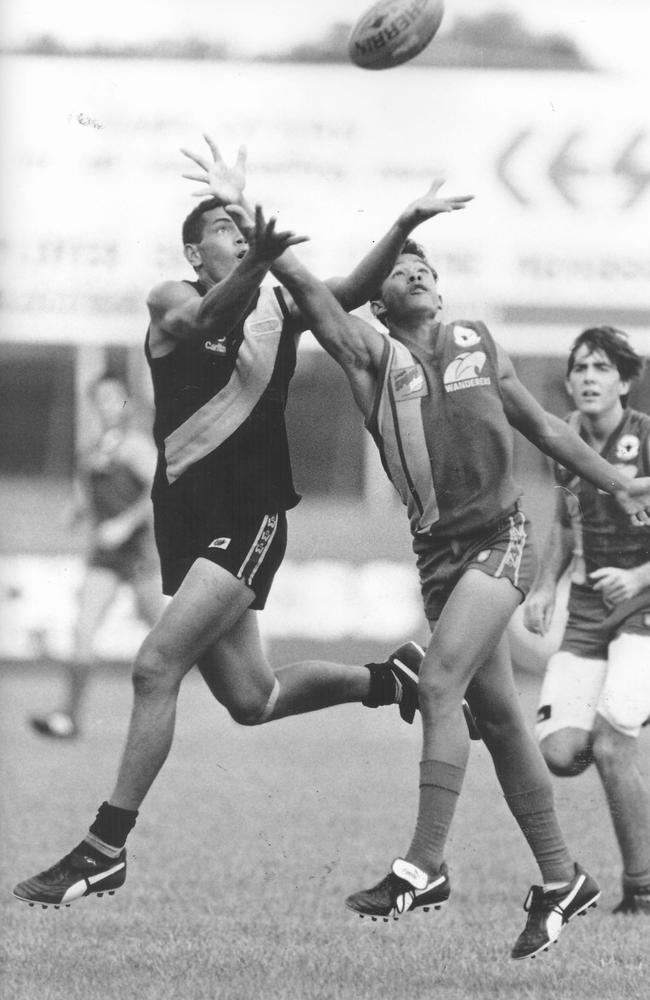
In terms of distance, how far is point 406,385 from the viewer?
→ 495cm

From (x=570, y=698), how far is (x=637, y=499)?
1.13 m

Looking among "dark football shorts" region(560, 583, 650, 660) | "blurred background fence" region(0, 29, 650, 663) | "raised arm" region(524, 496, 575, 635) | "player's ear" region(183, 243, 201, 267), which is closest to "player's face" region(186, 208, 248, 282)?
"player's ear" region(183, 243, 201, 267)

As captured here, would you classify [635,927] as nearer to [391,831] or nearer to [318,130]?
[391,831]

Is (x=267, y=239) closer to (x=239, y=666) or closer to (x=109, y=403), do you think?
(x=239, y=666)

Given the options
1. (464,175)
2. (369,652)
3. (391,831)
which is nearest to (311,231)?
(464,175)

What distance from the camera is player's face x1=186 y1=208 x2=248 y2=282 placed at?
5.36m

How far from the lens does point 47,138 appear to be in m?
12.5

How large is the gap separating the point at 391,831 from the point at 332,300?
349 cm

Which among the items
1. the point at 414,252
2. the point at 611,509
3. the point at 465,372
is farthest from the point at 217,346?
the point at 611,509

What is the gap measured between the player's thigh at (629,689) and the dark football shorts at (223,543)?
151 cm

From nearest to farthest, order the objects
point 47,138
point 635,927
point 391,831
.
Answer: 1. point 635,927
2. point 391,831
3. point 47,138

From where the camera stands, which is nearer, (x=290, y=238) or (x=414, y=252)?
(x=290, y=238)

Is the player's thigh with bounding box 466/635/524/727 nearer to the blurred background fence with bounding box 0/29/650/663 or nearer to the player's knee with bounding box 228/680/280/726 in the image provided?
the player's knee with bounding box 228/680/280/726

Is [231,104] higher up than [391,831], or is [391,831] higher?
[231,104]
